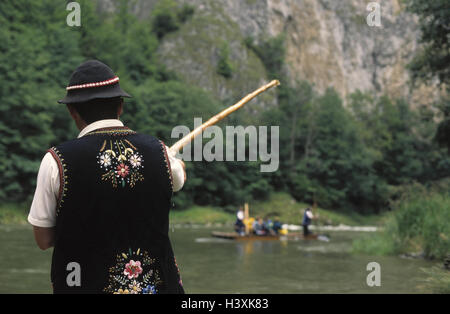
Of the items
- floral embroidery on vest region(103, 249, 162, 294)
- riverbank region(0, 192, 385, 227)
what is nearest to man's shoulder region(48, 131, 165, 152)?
floral embroidery on vest region(103, 249, 162, 294)

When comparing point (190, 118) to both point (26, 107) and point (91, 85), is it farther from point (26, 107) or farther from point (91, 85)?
point (91, 85)

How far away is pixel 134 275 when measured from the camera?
299 cm

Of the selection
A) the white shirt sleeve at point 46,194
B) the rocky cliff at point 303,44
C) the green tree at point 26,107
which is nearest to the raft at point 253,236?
the green tree at point 26,107

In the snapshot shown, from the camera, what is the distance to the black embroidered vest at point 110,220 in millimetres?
2926

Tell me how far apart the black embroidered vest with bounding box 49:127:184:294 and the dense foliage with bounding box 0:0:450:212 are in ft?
124

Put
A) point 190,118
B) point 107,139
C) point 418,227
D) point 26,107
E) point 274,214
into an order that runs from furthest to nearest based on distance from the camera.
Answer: point 274,214
point 190,118
point 26,107
point 418,227
point 107,139

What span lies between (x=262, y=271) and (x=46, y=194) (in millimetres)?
12184

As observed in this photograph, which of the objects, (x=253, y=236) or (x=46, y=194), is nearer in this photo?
(x=46, y=194)

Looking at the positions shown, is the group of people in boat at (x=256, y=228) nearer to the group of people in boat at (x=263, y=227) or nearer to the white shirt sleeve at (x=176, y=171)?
the group of people in boat at (x=263, y=227)

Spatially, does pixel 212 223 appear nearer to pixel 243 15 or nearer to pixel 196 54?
pixel 196 54

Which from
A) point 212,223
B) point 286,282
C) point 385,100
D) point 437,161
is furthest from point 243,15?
point 286,282

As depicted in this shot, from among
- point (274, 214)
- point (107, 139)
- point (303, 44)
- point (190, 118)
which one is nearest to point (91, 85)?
point (107, 139)

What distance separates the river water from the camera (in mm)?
11352

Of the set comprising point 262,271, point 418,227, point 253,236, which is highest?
point 418,227
